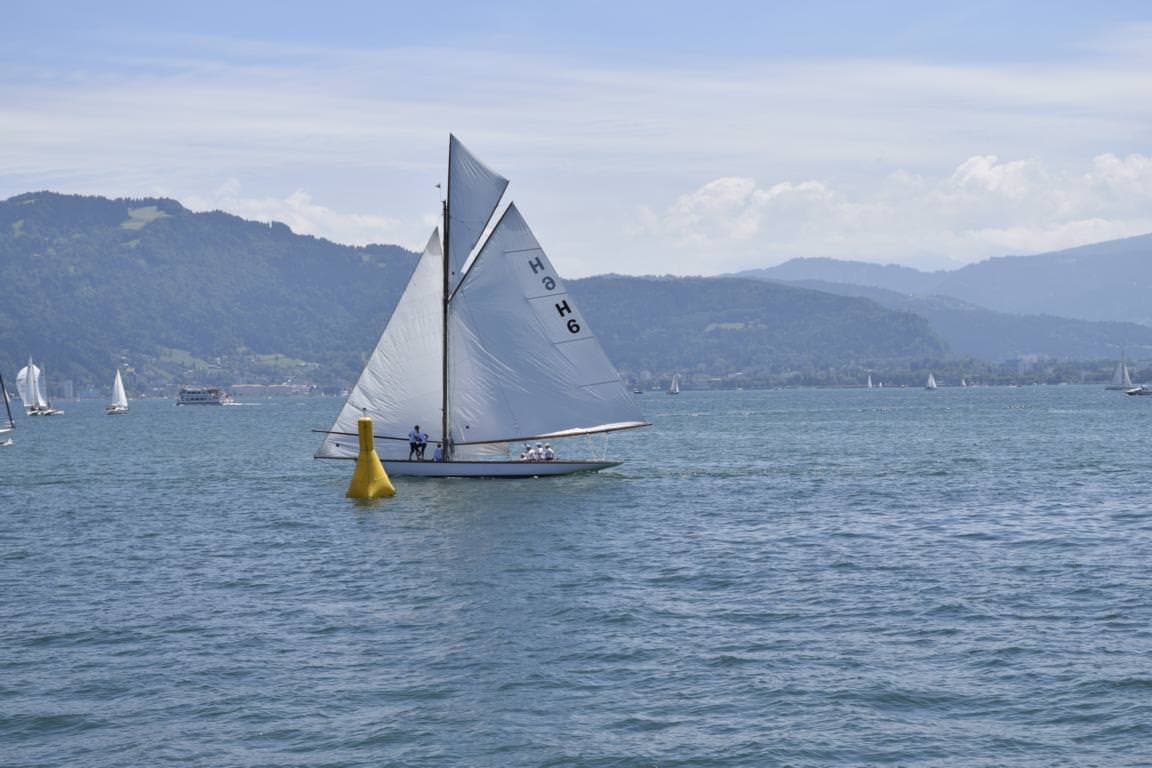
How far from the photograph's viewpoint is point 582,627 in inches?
1361

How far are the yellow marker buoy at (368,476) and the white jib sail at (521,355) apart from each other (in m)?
4.87

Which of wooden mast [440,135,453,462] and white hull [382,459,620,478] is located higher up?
wooden mast [440,135,453,462]

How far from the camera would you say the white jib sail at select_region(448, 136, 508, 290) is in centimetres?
6681

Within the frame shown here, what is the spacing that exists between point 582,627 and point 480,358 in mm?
32914

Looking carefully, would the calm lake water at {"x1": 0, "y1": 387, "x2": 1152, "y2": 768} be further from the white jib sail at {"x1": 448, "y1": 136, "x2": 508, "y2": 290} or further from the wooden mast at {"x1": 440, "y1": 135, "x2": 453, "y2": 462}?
the white jib sail at {"x1": 448, "y1": 136, "x2": 508, "y2": 290}

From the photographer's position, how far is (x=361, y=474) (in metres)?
64.0

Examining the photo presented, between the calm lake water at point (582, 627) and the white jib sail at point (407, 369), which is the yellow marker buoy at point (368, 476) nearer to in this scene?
the calm lake water at point (582, 627)

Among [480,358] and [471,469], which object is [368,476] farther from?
[480,358]

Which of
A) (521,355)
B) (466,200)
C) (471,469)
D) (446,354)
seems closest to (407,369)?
(446,354)

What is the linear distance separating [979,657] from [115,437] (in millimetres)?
140601

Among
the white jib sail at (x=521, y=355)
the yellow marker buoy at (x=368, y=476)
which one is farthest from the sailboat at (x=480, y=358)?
the yellow marker buoy at (x=368, y=476)

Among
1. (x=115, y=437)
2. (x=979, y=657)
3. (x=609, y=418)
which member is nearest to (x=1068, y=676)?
(x=979, y=657)

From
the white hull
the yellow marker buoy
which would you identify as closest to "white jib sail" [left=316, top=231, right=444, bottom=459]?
the white hull

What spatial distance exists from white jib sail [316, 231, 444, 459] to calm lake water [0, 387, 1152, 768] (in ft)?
10.3
